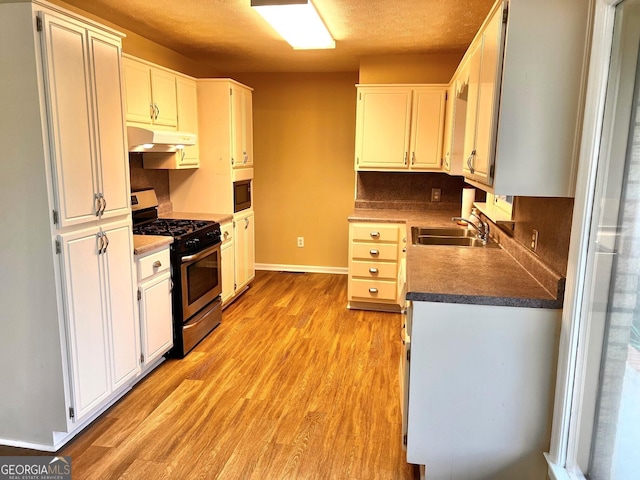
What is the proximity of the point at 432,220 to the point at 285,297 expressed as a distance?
1.73 m

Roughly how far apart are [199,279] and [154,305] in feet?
1.84

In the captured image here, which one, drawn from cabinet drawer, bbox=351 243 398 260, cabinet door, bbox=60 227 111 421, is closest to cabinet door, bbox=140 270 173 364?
cabinet door, bbox=60 227 111 421

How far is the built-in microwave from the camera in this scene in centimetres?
432

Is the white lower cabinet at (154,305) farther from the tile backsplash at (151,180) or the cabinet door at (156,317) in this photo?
the tile backsplash at (151,180)

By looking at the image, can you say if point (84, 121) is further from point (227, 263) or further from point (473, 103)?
point (227, 263)

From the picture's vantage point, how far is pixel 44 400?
7.19 ft

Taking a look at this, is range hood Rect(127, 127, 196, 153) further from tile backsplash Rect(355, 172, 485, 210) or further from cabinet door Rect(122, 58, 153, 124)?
tile backsplash Rect(355, 172, 485, 210)

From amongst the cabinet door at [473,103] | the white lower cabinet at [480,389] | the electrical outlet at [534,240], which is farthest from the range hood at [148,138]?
the electrical outlet at [534,240]

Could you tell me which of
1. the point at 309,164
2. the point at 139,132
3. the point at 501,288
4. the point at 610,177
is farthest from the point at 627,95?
the point at 309,164

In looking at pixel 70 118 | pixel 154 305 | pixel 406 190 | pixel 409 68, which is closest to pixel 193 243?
pixel 154 305

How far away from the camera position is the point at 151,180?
4004 mm

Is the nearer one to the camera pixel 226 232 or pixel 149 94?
pixel 149 94

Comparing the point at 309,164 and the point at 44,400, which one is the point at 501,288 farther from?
the point at 309,164

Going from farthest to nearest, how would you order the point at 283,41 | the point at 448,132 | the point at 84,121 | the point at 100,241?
the point at 448,132
the point at 283,41
the point at 100,241
the point at 84,121
